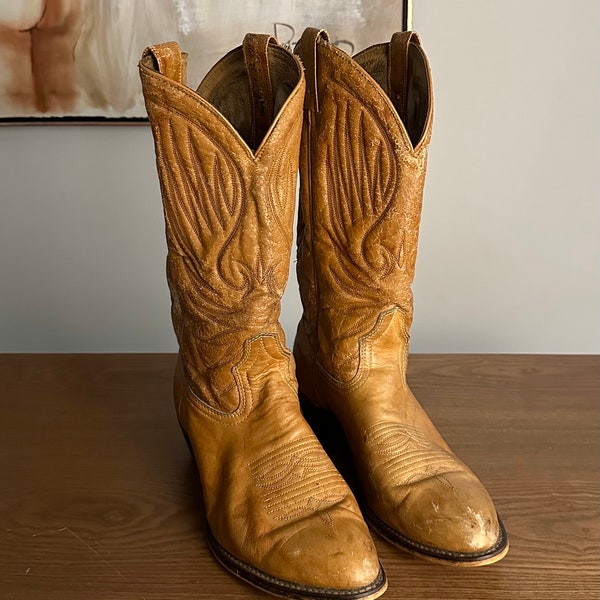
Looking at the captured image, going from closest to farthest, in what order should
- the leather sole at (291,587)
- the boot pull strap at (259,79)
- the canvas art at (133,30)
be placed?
1. the leather sole at (291,587)
2. the boot pull strap at (259,79)
3. the canvas art at (133,30)

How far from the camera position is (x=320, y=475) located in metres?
0.88

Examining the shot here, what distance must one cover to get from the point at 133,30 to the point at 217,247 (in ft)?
2.33

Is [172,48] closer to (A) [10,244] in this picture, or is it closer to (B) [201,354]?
(B) [201,354]

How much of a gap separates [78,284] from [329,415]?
77cm

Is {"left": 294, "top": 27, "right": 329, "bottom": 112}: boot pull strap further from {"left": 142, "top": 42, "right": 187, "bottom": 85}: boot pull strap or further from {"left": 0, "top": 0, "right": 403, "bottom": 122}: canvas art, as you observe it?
{"left": 0, "top": 0, "right": 403, "bottom": 122}: canvas art

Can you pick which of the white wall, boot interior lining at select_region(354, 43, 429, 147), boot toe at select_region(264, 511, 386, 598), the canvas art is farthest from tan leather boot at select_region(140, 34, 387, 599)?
the white wall

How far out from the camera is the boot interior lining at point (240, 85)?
0.88 meters

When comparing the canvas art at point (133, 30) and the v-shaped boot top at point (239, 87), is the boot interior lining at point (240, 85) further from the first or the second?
the canvas art at point (133, 30)

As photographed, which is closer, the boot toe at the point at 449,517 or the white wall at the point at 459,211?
the boot toe at the point at 449,517

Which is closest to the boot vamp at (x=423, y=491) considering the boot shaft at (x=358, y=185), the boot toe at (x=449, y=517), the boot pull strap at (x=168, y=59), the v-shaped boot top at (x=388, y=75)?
the boot toe at (x=449, y=517)

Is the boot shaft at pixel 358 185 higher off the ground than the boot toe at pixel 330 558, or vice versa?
the boot shaft at pixel 358 185

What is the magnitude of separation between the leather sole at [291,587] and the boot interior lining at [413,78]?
55 centimetres

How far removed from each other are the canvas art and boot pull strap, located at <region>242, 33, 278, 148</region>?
475mm

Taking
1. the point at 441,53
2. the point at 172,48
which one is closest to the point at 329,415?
the point at 172,48
